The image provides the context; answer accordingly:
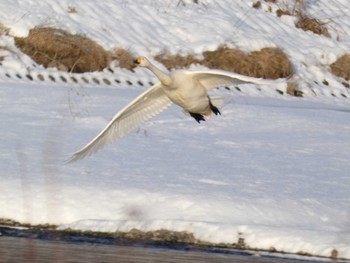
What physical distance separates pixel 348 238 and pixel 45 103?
5428 mm

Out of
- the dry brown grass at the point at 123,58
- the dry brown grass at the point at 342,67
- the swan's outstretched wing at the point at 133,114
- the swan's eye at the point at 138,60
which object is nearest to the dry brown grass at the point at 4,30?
the dry brown grass at the point at 123,58

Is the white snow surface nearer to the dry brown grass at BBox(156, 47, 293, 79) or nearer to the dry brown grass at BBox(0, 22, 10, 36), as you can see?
the dry brown grass at BBox(0, 22, 10, 36)

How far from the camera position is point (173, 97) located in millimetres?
10336

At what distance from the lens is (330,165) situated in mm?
12656

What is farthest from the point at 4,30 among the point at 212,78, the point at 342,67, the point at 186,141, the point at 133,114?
the point at 212,78

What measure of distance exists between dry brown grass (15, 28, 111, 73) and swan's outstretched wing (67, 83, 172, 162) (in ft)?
17.9

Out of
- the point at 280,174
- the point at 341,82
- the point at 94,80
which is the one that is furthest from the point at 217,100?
the point at 341,82

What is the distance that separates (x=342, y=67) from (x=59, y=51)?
179 inches

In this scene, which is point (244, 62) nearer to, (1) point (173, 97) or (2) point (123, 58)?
(2) point (123, 58)

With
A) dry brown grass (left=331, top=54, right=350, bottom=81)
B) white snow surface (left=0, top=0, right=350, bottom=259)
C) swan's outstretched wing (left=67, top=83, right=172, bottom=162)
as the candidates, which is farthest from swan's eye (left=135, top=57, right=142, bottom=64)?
dry brown grass (left=331, top=54, right=350, bottom=81)

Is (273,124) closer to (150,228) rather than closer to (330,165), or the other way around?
(330,165)

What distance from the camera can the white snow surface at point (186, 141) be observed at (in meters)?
10.1

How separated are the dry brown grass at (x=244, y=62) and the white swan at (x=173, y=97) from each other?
21.1 feet

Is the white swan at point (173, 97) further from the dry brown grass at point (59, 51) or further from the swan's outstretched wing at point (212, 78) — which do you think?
the dry brown grass at point (59, 51)
